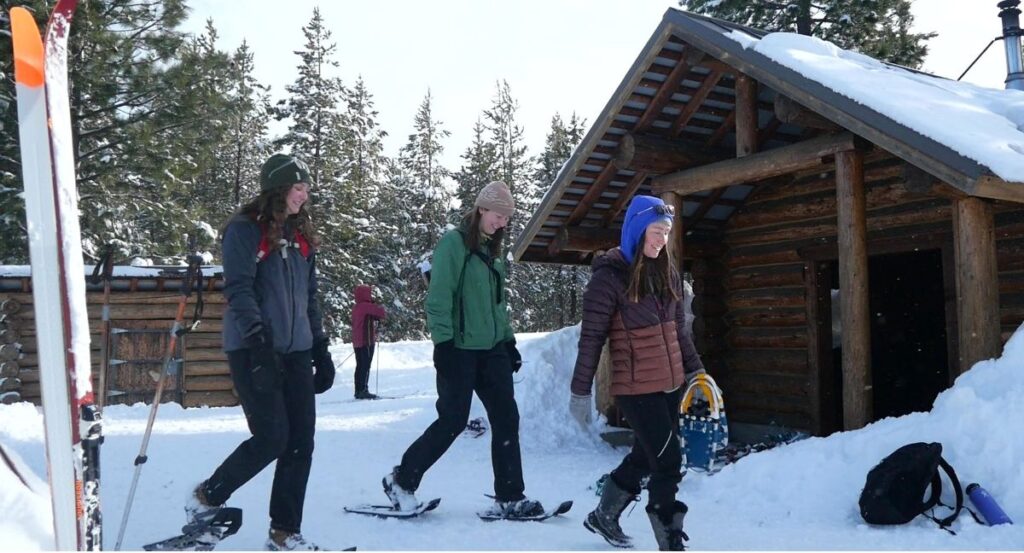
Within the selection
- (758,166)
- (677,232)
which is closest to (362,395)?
(677,232)

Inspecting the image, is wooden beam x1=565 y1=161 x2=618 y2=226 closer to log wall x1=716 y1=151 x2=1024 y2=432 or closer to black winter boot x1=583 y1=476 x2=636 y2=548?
log wall x1=716 y1=151 x2=1024 y2=432

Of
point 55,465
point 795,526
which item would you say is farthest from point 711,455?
point 55,465

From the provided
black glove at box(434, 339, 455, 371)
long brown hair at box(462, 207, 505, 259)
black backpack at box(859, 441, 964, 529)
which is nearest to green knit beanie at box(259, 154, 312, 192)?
long brown hair at box(462, 207, 505, 259)

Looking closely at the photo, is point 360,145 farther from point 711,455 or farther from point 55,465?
point 55,465

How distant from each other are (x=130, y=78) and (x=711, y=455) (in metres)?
14.5

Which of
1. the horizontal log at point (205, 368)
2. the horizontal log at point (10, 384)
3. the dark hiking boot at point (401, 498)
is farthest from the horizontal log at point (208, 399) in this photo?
the dark hiking boot at point (401, 498)

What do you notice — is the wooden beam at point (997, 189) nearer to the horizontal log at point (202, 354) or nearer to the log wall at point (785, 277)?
the log wall at point (785, 277)

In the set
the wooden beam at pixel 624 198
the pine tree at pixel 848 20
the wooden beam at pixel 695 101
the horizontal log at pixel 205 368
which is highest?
the pine tree at pixel 848 20

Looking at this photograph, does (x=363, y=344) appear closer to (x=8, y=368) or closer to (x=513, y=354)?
(x=8, y=368)

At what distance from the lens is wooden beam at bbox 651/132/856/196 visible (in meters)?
7.39

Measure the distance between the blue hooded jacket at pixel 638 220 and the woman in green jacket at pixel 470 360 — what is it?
98 centimetres

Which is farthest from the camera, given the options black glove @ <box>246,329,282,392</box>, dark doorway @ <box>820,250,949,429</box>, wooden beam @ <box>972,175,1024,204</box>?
dark doorway @ <box>820,250,949,429</box>

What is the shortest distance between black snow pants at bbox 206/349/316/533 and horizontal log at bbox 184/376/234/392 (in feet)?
37.7

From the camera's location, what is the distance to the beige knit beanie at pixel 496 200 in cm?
525
